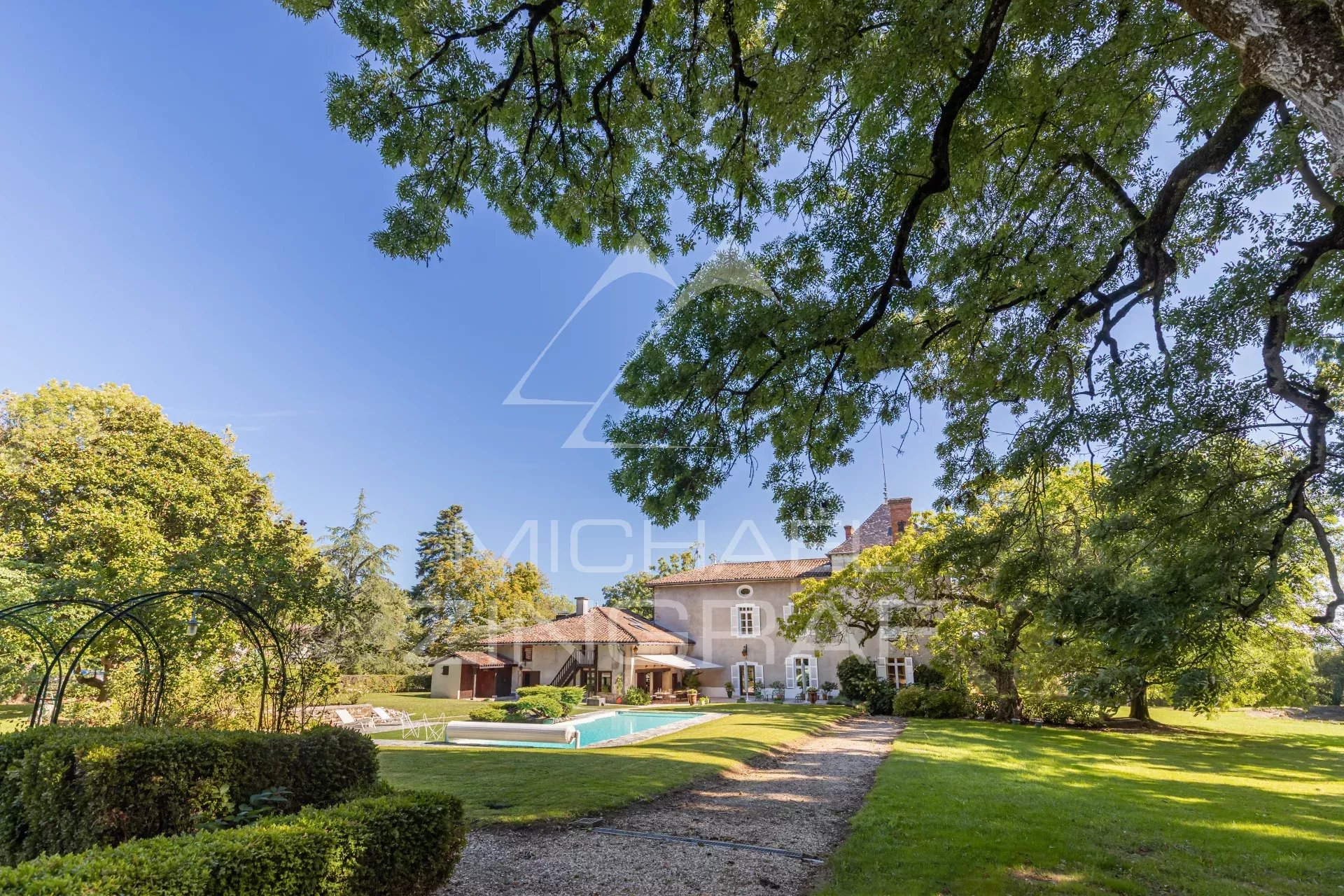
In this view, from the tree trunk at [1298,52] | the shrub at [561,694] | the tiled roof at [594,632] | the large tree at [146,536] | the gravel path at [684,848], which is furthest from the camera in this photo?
the tiled roof at [594,632]

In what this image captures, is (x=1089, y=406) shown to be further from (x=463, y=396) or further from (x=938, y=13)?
(x=463, y=396)

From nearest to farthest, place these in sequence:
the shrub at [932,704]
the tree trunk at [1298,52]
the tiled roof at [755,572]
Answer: the tree trunk at [1298,52] → the shrub at [932,704] → the tiled roof at [755,572]

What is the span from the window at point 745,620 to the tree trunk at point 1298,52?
103ft

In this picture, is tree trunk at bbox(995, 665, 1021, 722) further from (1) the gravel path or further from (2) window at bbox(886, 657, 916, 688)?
(1) the gravel path

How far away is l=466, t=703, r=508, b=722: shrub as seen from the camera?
20.0 m

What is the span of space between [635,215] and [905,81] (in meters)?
3.05

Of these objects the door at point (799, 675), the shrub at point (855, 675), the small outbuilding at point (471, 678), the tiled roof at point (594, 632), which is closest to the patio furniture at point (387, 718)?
the tiled roof at point (594, 632)

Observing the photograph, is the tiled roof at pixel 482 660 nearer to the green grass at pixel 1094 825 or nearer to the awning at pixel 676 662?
the awning at pixel 676 662

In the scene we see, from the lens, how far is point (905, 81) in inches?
191

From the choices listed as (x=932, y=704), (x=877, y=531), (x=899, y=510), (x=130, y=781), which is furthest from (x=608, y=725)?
(x=899, y=510)

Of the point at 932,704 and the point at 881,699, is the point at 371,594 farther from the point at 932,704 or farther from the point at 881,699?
the point at 932,704

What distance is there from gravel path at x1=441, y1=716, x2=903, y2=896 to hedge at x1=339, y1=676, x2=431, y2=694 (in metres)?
24.5

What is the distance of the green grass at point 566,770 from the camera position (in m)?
8.01

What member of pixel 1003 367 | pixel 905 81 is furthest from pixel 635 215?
pixel 1003 367
